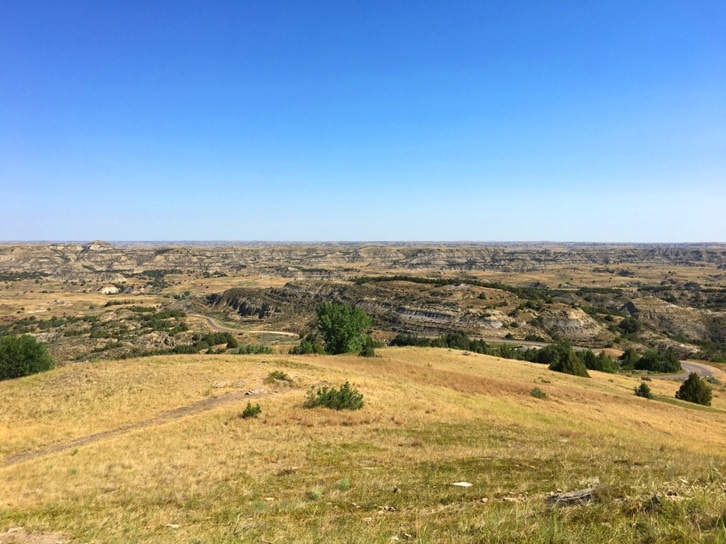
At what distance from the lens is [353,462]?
53.4 ft

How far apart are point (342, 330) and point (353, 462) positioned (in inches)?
1812

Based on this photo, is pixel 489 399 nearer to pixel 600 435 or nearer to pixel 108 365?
pixel 600 435

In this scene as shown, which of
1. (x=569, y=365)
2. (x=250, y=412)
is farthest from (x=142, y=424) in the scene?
(x=569, y=365)

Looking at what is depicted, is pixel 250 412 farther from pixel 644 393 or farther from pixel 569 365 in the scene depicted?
pixel 569 365

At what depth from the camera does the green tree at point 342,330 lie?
62.3 meters

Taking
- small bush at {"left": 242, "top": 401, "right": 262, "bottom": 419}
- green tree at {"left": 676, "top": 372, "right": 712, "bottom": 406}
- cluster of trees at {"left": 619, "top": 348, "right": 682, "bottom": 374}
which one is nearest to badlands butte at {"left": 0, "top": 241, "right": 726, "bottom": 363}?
cluster of trees at {"left": 619, "top": 348, "right": 682, "bottom": 374}

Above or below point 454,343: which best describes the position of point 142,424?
above

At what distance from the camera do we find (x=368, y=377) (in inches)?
1441

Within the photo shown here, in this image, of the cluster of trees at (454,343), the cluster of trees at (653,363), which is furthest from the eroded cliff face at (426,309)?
the cluster of trees at (653,363)

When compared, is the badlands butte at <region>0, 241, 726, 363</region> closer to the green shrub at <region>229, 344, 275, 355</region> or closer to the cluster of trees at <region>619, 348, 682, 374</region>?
the green shrub at <region>229, 344, 275, 355</region>

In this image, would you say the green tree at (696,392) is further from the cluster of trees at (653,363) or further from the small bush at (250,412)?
the small bush at (250,412)

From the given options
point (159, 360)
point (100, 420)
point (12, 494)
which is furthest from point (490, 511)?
point (159, 360)

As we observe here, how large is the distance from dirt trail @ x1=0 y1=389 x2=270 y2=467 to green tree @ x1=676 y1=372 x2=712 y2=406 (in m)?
42.1

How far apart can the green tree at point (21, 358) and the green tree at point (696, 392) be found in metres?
64.8
